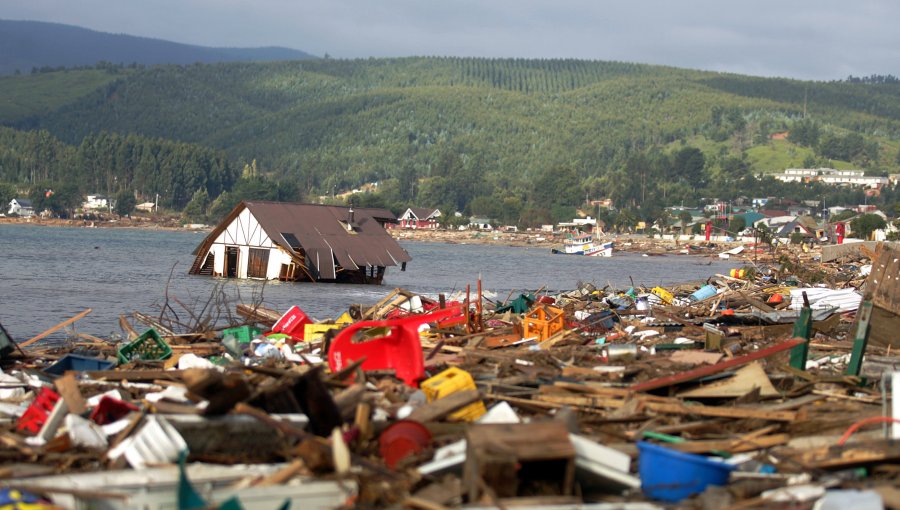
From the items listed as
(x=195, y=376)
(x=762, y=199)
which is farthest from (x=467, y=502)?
(x=762, y=199)

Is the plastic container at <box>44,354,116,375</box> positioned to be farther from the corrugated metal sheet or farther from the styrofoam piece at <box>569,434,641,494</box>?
the corrugated metal sheet

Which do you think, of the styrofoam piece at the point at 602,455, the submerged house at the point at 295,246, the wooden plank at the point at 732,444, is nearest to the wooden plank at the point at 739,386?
the wooden plank at the point at 732,444

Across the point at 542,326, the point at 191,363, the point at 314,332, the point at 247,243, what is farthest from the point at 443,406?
the point at 247,243

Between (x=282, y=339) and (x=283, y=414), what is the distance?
21.1ft

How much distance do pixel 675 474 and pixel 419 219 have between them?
131797mm

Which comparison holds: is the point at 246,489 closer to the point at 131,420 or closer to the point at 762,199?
the point at 131,420

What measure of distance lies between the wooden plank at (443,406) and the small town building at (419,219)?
127493 mm

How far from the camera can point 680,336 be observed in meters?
13.9

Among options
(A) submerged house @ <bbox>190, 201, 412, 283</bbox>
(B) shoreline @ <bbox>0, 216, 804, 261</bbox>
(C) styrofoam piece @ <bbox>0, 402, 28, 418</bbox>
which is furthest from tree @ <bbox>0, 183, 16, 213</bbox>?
(C) styrofoam piece @ <bbox>0, 402, 28, 418</bbox>

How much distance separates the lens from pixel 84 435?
7.06 m

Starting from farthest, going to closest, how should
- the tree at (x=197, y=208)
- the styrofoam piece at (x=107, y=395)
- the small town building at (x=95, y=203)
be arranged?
the small town building at (x=95, y=203) < the tree at (x=197, y=208) < the styrofoam piece at (x=107, y=395)

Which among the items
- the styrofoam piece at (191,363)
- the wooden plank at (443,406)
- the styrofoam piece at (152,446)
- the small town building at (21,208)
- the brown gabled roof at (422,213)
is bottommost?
the small town building at (21,208)

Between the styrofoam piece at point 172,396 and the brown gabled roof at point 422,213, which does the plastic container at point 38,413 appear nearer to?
the styrofoam piece at point 172,396

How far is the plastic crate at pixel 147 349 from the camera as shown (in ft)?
38.2
